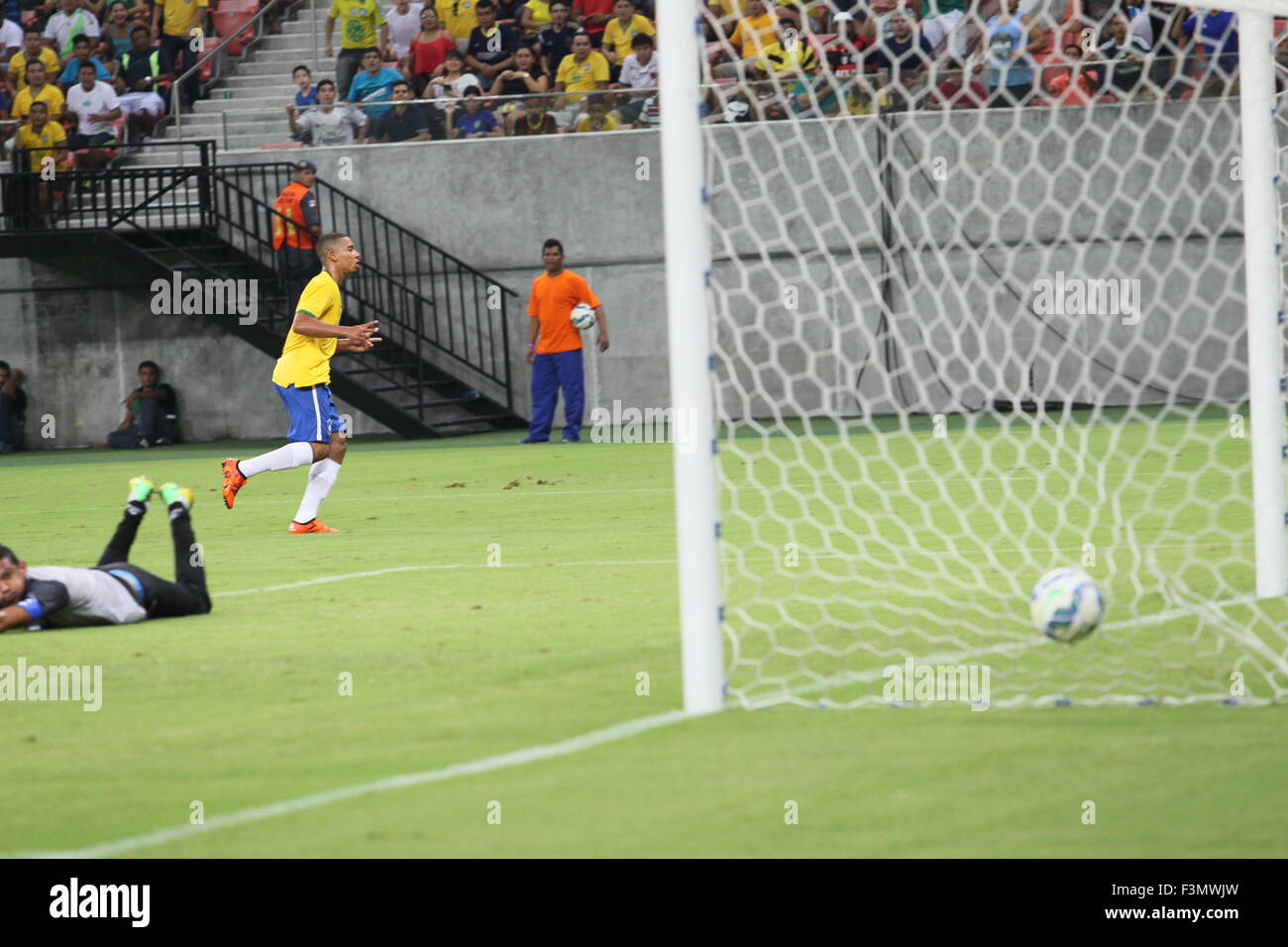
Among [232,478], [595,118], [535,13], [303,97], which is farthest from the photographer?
[535,13]

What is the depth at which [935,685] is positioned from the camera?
5.82 m

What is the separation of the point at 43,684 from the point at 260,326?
15.8m

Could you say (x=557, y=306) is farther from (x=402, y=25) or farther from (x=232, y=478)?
(x=232, y=478)

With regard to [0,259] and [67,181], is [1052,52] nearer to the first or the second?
[67,181]

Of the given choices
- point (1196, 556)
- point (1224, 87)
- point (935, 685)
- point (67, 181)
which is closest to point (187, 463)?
point (67, 181)

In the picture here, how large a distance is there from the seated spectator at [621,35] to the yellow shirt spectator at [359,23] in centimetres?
355

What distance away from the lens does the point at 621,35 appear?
2259 centimetres

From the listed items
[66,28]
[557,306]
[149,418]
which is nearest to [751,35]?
[557,306]

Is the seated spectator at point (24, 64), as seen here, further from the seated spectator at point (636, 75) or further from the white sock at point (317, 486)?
the white sock at point (317, 486)

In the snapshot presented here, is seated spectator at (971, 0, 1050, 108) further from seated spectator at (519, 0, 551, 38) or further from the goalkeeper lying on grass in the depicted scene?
seated spectator at (519, 0, 551, 38)

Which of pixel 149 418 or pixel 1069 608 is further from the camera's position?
pixel 149 418

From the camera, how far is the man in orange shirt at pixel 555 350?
19.8 m

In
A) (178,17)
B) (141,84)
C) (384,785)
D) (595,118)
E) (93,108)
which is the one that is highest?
(178,17)

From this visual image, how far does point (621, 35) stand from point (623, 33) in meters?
0.04
